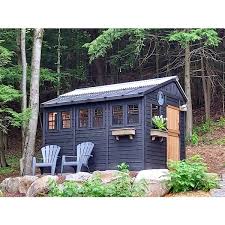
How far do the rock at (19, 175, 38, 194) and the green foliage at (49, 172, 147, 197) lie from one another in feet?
2.27

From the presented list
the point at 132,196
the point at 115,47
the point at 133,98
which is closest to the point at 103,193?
the point at 132,196

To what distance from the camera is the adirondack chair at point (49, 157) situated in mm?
7320

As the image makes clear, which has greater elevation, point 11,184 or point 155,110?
point 155,110

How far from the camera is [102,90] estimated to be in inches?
307

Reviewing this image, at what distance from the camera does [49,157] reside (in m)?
7.48

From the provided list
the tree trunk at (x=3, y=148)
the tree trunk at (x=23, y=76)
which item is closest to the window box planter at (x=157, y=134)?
the tree trunk at (x=23, y=76)

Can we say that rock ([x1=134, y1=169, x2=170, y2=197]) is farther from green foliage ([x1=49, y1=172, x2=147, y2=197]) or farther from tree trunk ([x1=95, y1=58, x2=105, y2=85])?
tree trunk ([x1=95, y1=58, x2=105, y2=85])

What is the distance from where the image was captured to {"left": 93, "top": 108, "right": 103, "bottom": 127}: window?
755 cm

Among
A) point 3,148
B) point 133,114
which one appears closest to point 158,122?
point 133,114

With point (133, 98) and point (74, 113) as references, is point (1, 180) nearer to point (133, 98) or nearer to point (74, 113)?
point (74, 113)

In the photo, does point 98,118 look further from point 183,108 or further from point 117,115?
point 183,108

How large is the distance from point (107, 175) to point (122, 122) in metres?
0.85

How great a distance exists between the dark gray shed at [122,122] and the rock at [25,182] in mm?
650
